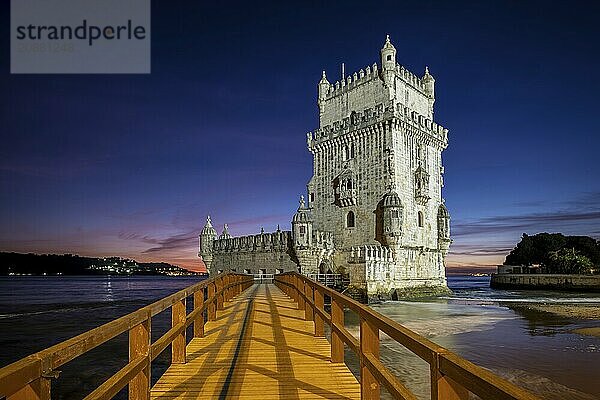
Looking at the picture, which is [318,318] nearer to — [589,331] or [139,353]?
[139,353]

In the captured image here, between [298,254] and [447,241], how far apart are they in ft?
47.5

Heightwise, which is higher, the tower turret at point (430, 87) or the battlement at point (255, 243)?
the tower turret at point (430, 87)

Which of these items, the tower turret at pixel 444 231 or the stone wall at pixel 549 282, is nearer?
the tower turret at pixel 444 231

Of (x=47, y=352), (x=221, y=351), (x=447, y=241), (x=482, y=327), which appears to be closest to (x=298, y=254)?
(x=447, y=241)

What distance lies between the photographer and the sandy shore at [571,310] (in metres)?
34.5

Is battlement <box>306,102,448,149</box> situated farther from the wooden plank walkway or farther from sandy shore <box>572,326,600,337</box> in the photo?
the wooden plank walkway

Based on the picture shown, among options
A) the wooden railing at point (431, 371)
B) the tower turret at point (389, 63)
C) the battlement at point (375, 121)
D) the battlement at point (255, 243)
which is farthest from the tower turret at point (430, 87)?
the wooden railing at point (431, 371)

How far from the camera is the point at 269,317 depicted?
13602 mm

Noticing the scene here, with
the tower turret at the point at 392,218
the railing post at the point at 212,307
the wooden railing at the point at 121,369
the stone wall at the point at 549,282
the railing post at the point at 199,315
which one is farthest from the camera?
the stone wall at the point at 549,282

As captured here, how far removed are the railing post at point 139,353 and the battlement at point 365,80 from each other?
41.6 m

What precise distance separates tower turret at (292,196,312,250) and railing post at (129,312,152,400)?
127ft

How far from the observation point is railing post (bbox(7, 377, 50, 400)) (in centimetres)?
262

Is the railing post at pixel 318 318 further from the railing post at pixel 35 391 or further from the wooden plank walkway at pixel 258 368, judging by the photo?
the railing post at pixel 35 391

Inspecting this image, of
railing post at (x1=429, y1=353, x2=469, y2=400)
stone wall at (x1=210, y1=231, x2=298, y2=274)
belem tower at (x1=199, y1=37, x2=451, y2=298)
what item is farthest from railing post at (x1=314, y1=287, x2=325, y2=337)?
stone wall at (x1=210, y1=231, x2=298, y2=274)
